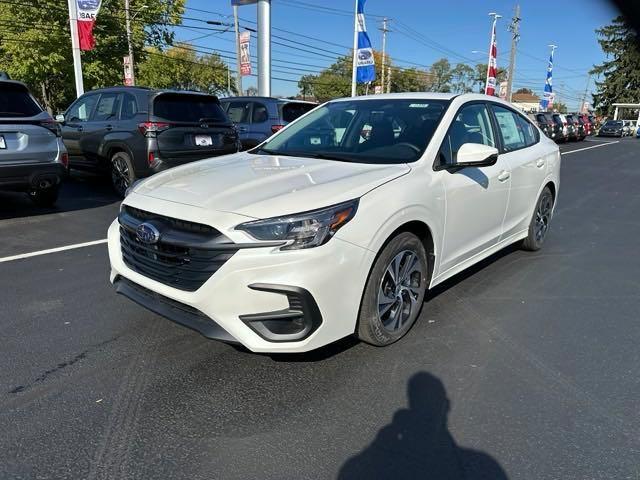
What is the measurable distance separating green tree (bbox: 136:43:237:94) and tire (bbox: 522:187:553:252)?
1639cm

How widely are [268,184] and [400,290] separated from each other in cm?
114

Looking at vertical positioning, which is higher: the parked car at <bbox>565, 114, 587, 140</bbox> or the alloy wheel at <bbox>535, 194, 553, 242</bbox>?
the parked car at <bbox>565, 114, 587, 140</bbox>

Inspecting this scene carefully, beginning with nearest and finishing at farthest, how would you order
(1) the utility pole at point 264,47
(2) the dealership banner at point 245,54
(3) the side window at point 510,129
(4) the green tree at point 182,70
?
(3) the side window at point 510,129 → (1) the utility pole at point 264,47 → (2) the dealership banner at point 245,54 → (4) the green tree at point 182,70

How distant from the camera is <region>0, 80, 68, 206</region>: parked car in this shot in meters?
6.45

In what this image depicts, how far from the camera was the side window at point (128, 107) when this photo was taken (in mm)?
8227

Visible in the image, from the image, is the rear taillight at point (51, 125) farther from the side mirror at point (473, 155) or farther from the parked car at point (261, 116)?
the side mirror at point (473, 155)

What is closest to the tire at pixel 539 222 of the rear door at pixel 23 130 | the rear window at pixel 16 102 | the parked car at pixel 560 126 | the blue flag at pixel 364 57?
the rear door at pixel 23 130

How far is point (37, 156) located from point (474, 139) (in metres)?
5.56

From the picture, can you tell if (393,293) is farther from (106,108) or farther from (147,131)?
(106,108)

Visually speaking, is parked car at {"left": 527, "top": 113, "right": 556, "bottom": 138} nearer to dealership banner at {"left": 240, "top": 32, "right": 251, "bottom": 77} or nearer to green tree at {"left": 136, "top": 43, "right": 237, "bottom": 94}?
dealership banner at {"left": 240, "top": 32, "right": 251, "bottom": 77}

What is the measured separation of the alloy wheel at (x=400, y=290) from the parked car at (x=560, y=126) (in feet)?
94.3

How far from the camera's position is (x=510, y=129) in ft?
16.6

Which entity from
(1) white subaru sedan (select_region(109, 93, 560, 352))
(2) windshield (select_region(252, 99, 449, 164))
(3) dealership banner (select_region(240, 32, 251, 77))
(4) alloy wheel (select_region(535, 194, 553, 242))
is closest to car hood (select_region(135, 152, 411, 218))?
(1) white subaru sedan (select_region(109, 93, 560, 352))

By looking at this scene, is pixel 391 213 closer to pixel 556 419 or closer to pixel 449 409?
pixel 449 409
